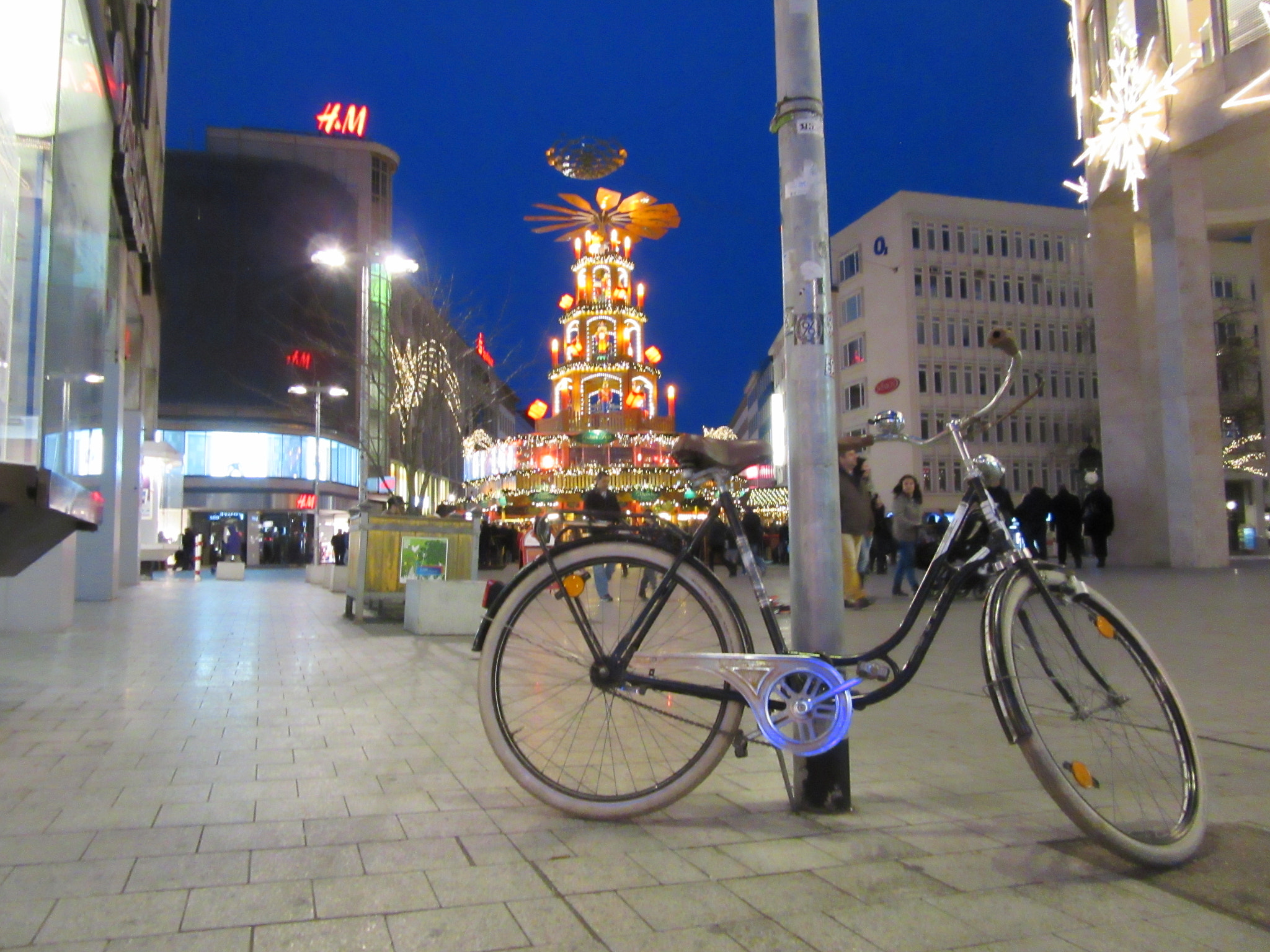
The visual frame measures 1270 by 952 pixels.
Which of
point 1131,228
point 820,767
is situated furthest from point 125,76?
point 1131,228

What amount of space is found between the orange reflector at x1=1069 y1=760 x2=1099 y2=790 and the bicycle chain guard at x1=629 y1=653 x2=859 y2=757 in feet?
2.46

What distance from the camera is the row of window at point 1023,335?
65500 mm

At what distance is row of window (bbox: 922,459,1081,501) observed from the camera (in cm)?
6569

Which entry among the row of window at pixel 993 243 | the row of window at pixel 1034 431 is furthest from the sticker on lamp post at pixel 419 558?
the row of window at pixel 993 243

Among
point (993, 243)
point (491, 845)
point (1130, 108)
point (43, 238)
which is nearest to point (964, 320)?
point (993, 243)

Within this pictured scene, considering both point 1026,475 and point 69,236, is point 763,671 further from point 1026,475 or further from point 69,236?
point 1026,475

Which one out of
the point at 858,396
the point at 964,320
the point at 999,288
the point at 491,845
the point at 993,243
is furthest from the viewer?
the point at 858,396

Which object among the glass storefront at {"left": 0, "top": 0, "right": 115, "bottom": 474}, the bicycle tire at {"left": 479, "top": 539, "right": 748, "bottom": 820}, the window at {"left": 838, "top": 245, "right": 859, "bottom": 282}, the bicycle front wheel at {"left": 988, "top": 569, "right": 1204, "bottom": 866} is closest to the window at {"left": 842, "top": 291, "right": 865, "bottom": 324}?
the window at {"left": 838, "top": 245, "right": 859, "bottom": 282}

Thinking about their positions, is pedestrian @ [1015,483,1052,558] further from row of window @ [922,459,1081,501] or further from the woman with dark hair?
row of window @ [922,459,1081,501]

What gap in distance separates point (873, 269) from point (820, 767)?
65.6 metres

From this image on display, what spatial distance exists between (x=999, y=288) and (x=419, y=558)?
61347 millimetres

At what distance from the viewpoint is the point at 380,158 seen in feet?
246

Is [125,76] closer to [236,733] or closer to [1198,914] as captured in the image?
[236,733]

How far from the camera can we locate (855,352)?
229 feet
